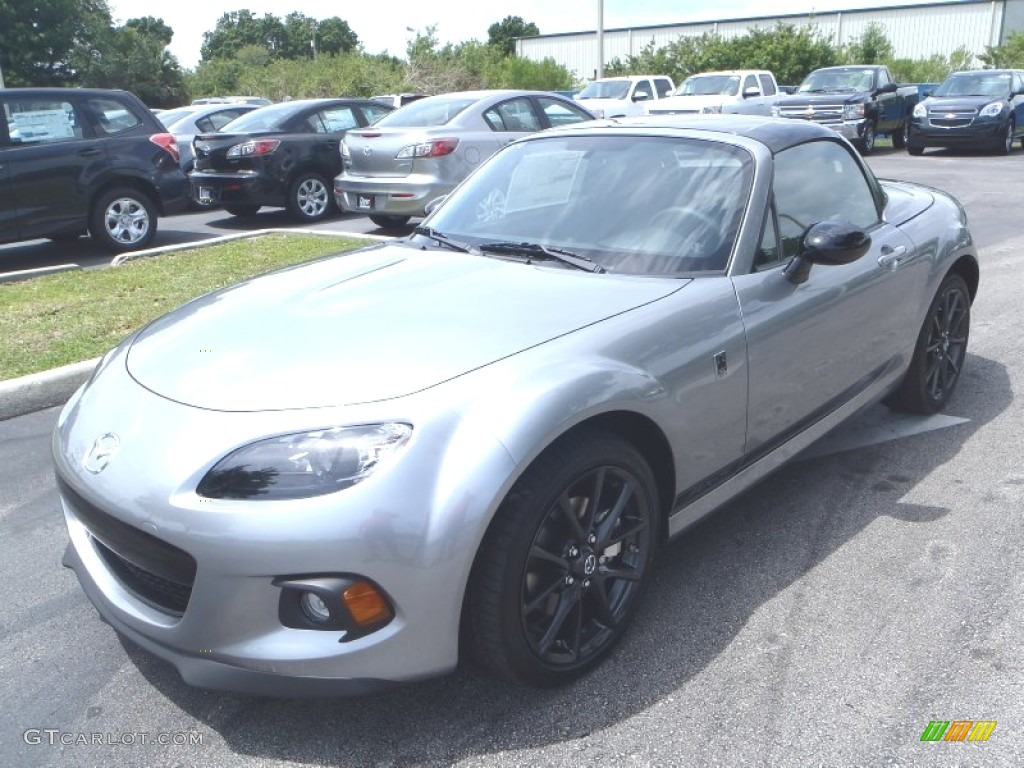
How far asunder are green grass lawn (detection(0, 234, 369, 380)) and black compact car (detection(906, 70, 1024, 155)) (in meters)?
14.4

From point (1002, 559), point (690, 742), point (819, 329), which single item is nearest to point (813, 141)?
point (819, 329)

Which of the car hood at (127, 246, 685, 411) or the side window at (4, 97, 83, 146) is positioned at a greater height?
the side window at (4, 97, 83, 146)

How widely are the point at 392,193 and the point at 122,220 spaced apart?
9.36 feet

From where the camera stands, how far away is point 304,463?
7.72 feet

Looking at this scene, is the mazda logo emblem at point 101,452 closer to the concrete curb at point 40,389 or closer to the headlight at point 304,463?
the headlight at point 304,463

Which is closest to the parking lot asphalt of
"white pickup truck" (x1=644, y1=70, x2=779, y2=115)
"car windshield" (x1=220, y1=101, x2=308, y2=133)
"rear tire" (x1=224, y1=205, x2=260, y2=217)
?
"rear tire" (x1=224, y1=205, x2=260, y2=217)

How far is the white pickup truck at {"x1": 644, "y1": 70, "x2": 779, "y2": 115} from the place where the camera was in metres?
20.2

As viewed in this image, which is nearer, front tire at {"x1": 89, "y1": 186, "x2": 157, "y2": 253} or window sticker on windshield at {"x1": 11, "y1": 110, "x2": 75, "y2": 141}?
window sticker on windshield at {"x1": 11, "y1": 110, "x2": 75, "y2": 141}

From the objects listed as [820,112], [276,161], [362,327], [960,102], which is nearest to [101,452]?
[362,327]

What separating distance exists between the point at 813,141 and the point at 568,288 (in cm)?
160

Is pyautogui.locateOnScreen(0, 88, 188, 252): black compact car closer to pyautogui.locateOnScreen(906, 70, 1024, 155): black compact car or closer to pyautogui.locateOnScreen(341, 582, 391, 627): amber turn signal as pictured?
pyautogui.locateOnScreen(341, 582, 391, 627): amber turn signal

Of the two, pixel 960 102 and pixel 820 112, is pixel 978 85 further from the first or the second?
pixel 820 112

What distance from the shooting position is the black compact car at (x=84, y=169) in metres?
9.22

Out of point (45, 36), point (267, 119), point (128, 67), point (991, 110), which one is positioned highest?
point (45, 36)
